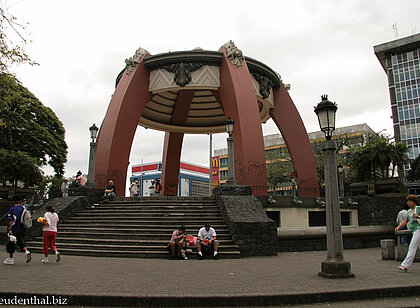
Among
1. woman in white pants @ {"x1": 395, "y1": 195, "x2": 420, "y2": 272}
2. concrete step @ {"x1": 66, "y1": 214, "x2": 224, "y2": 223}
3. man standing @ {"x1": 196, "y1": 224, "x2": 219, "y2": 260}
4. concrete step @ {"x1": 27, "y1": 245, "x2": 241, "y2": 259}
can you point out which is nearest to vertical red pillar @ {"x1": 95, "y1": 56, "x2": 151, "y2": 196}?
concrete step @ {"x1": 66, "y1": 214, "x2": 224, "y2": 223}

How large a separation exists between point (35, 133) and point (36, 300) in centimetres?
2712

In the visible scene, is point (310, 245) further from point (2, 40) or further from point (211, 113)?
point (211, 113)

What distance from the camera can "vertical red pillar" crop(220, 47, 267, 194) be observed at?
50.7 feet

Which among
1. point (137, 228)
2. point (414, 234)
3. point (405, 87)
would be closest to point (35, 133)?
point (137, 228)

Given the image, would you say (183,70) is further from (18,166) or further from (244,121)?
(18,166)

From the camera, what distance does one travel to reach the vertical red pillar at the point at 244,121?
15.4m

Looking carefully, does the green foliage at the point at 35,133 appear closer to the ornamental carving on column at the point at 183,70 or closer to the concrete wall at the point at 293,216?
the ornamental carving on column at the point at 183,70

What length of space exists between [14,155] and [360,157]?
1974cm

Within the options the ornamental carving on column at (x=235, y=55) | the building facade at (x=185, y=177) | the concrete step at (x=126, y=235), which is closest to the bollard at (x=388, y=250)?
the concrete step at (x=126, y=235)

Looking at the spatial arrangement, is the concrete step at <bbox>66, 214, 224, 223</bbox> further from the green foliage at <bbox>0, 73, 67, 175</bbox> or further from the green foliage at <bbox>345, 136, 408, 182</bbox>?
the green foliage at <bbox>0, 73, 67, 175</bbox>

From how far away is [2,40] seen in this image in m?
8.23

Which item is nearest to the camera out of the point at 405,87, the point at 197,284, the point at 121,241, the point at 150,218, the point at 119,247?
the point at 197,284

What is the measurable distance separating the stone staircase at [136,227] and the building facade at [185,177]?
45311mm

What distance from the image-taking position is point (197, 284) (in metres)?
5.20
